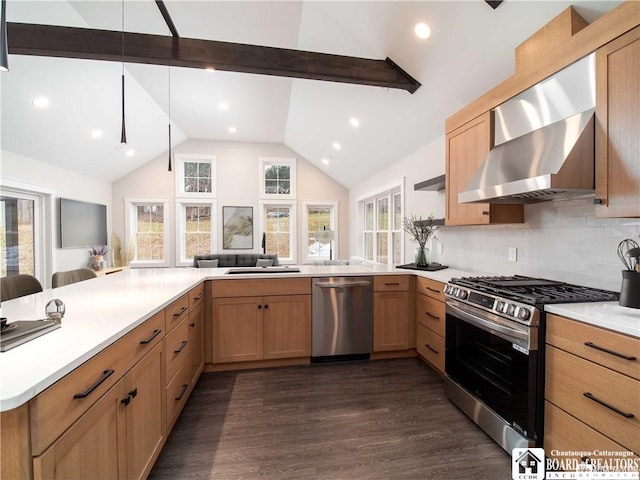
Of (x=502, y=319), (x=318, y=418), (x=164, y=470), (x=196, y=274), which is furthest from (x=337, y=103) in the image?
(x=164, y=470)

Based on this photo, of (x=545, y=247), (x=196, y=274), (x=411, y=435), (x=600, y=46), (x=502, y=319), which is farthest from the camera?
(x=196, y=274)

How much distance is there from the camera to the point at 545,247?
84.2 inches

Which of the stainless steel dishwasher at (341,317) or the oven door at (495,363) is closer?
the oven door at (495,363)

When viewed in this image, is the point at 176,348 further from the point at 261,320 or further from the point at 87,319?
the point at 261,320

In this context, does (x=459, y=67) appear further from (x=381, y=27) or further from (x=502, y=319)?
(x=502, y=319)

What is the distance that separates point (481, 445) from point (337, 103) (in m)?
3.86

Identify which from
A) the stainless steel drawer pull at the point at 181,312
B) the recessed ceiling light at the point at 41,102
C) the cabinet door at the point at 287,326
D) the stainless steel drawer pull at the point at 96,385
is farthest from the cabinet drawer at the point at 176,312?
the recessed ceiling light at the point at 41,102

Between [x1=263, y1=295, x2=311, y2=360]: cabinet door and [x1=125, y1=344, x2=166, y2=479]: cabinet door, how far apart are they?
3.85 ft

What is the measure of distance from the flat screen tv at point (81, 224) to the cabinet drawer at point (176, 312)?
167 inches

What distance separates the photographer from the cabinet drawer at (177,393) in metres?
1.72

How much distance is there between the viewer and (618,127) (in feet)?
4.51

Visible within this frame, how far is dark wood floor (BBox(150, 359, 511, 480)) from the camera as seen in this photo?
1.57m

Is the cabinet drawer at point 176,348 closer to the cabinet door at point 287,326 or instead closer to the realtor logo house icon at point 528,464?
the cabinet door at point 287,326

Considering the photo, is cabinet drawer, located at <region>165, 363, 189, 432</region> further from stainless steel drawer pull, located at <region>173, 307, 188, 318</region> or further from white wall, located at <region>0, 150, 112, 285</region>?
white wall, located at <region>0, 150, 112, 285</region>
